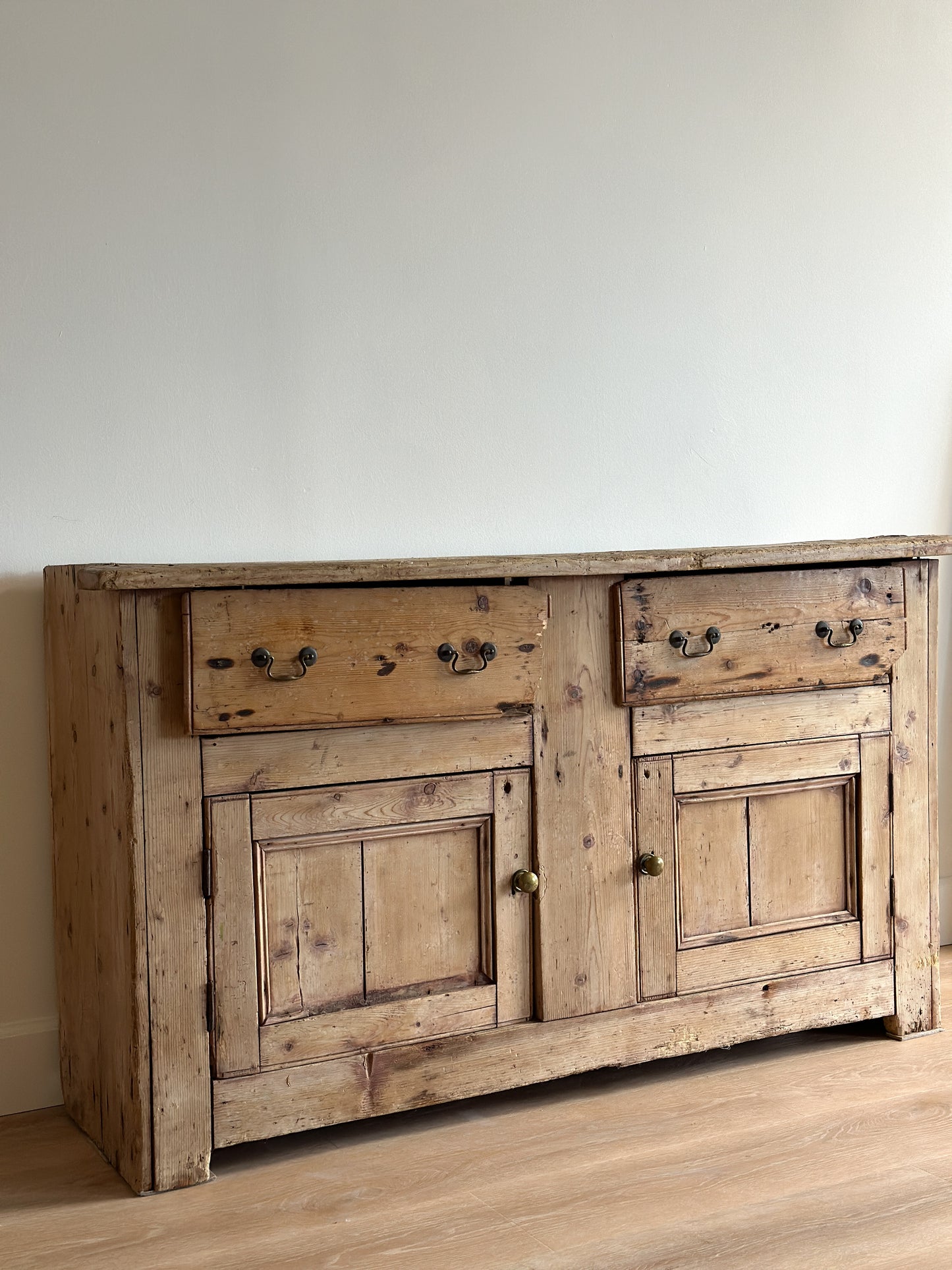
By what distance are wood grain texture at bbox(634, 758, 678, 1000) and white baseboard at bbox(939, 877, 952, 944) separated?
105 centimetres

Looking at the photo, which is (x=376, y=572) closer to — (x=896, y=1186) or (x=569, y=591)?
(x=569, y=591)

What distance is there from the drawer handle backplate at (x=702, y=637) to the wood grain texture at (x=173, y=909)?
752 millimetres

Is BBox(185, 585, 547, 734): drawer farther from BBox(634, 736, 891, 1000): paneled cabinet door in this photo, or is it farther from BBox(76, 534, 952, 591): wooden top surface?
BBox(634, 736, 891, 1000): paneled cabinet door

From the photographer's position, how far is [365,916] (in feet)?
6.06

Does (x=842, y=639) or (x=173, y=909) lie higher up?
(x=842, y=639)

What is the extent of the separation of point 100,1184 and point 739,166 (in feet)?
7.18

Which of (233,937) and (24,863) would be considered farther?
(24,863)

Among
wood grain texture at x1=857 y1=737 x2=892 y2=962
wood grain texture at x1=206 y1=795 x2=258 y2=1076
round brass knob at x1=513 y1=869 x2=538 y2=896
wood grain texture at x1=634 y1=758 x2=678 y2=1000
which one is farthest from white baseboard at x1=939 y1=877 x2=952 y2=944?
wood grain texture at x1=206 y1=795 x2=258 y2=1076

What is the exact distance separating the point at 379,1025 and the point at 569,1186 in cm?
35

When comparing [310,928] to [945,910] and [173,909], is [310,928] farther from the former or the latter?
[945,910]

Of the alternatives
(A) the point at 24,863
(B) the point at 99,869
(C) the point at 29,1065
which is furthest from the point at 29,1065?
(B) the point at 99,869

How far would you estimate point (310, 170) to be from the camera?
223cm

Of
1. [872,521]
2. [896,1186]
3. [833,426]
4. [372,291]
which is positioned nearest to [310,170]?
[372,291]

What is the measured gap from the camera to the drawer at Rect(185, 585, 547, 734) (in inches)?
66.9
